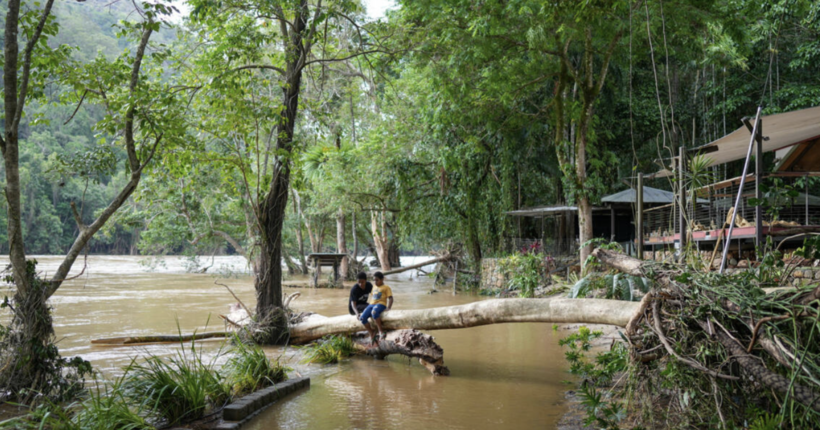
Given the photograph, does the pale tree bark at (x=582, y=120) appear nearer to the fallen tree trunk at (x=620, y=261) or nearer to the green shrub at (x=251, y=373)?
the fallen tree trunk at (x=620, y=261)

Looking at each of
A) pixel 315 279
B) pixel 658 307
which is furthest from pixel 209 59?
pixel 315 279

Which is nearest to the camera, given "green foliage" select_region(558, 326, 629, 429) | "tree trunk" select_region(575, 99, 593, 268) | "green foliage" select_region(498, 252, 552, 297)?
"green foliage" select_region(558, 326, 629, 429)

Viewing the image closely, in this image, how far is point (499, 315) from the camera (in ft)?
20.4

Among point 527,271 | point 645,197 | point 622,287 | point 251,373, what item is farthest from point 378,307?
point 645,197

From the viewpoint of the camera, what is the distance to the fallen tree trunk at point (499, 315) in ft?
17.3

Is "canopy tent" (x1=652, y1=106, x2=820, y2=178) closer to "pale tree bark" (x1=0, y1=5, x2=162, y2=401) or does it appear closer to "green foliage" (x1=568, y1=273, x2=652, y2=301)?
"green foliage" (x1=568, y1=273, x2=652, y2=301)

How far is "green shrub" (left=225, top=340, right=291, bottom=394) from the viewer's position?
5742mm

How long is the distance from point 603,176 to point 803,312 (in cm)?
1567

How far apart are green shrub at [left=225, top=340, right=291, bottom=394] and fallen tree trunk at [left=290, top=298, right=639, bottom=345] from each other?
6.59 feet

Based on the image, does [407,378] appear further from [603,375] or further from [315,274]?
[315,274]

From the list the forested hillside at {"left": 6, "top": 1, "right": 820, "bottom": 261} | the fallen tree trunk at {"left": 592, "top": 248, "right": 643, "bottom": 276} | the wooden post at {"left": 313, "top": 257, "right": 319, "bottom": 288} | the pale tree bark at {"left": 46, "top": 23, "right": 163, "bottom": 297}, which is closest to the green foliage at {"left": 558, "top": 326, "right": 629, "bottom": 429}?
the fallen tree trunk at {"left": 592, "top": 248, "right": 643, "bottom": 276}

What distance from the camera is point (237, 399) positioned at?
5371mm

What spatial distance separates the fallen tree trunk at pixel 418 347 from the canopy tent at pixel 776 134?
140 inches

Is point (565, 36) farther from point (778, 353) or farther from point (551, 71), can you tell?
point (778, 353)
